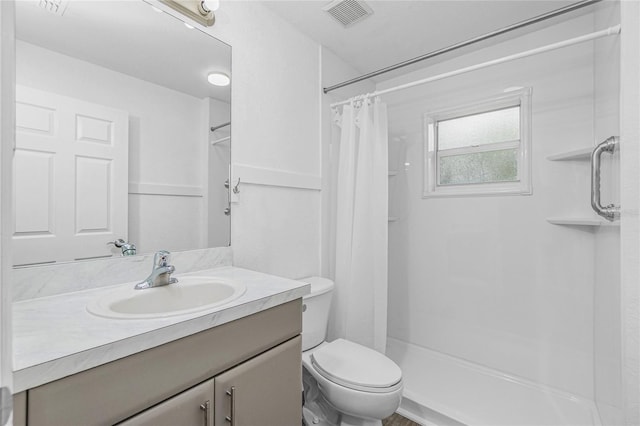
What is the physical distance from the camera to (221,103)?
1.48 m

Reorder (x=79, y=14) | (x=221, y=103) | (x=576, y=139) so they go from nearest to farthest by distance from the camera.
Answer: (x=79, y=14), (x=221, y=103), (x=576, y=139)

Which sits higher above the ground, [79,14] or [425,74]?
[425,74]

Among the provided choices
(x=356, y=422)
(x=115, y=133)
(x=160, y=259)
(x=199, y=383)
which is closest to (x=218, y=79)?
(x=115, y=133)

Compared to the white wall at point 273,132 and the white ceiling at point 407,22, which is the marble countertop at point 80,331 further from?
the white ceiling at point 407,22

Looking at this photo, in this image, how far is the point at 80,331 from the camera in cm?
70

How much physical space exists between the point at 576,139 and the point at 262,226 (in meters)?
1.98

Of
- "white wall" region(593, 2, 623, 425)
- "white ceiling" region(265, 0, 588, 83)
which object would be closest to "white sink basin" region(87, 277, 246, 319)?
"white ceiling" region(265, 0, 588, 83)

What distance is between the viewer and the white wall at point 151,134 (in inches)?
40.0

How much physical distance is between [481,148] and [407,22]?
104 cm

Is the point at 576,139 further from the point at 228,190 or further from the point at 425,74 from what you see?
the point at 228,190

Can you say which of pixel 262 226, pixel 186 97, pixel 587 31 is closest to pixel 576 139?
pixel 587 31

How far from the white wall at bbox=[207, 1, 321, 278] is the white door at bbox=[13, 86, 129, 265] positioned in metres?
0.52

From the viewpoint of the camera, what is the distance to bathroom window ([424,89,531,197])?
2.00 metres

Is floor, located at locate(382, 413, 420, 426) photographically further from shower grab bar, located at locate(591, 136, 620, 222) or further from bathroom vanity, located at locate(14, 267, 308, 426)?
shower grab bar, located at locate(591, 136, 620, 222)
